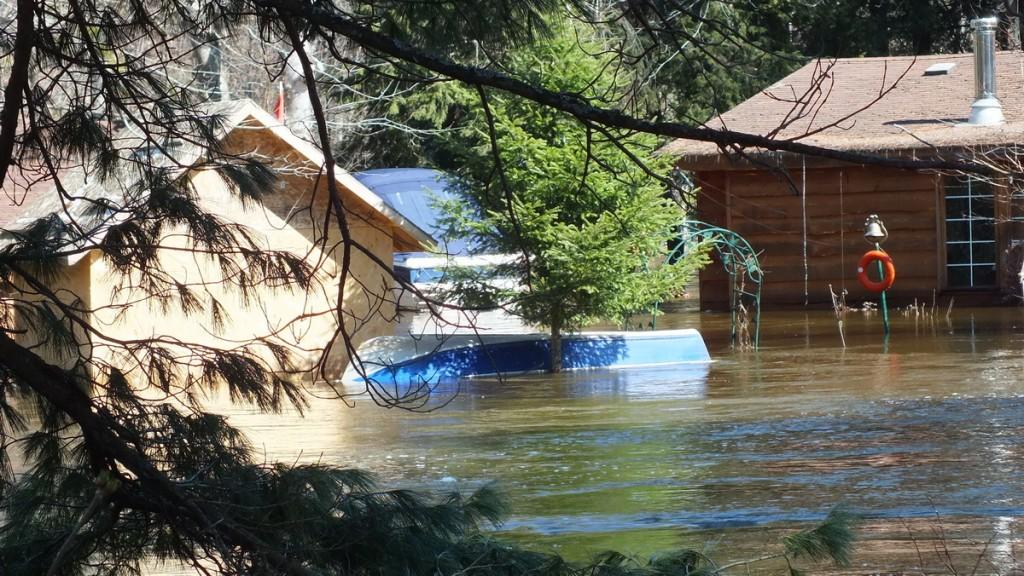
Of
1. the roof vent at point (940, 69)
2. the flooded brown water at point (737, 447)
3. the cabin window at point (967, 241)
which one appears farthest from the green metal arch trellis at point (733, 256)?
the roof vent at point (940, 69)

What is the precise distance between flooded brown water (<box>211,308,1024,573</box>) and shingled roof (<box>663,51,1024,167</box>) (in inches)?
153

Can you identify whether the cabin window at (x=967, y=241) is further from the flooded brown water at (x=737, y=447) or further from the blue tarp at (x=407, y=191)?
the blue tarp at (x=407, y=191)

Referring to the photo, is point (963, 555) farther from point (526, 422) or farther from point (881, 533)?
point (526, 422)

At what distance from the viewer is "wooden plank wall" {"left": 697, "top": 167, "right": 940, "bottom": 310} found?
77.3 ft

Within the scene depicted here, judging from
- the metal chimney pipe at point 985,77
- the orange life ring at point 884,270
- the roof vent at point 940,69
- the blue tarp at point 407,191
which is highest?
the roof vent at point 940,69

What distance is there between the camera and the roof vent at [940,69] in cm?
2623

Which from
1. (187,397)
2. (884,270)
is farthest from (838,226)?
(187,397)

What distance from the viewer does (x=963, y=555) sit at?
25.6 ft

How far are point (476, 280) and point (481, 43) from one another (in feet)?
38.2

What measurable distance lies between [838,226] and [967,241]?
2.29 m

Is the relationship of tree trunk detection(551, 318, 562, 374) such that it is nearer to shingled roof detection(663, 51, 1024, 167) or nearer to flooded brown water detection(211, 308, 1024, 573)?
flooded brown water detection(211, 308, 1024, 573)

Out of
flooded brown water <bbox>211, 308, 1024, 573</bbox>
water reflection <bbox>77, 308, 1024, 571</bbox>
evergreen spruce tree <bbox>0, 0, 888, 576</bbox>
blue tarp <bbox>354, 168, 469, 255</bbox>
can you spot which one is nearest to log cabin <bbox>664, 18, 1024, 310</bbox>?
flooded brown water <bbox>211, 308, 1024, 573</bbox>

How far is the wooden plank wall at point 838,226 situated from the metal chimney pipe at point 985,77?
1332 millimetres

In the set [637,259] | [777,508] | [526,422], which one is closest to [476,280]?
[637,259]
